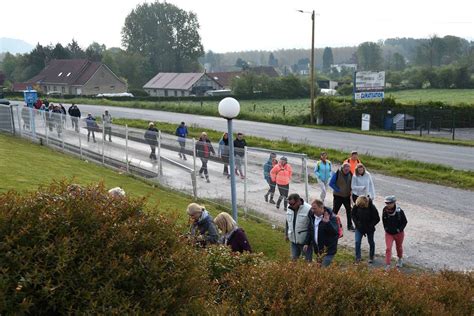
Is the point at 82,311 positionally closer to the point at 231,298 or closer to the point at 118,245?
the point at 118,245

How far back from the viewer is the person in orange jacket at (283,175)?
1285 cm

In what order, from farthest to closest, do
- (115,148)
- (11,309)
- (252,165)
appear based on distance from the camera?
(115,148), (252,165), (11,309)

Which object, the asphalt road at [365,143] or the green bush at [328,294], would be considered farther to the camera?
the asphalt road at [365,143]

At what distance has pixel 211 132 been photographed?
30781 mm

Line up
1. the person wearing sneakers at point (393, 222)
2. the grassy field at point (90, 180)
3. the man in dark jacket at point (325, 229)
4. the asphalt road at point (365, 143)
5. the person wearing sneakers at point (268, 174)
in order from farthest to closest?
the asphalt road at point (365, 143) → the person wearing sneakers at point (268, 174) → the grassy field at point (90, 180) → the person wearing sneakers at point (393, 222) → the man in dark jacket at point (325, 229)

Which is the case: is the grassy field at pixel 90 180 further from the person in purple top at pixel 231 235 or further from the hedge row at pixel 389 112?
the hedge row at pixel 389 112

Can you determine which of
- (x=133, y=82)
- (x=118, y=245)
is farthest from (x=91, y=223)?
(x=133, y=82)

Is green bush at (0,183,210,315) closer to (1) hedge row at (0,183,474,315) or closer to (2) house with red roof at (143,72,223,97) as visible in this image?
(1) hedge row at (0,183,474,315)

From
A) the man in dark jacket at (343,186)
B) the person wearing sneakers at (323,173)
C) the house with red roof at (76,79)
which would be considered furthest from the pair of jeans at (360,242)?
the house with red roof at (76,79)

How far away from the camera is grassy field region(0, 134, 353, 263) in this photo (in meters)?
10.6

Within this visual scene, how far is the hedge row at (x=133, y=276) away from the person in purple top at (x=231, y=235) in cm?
225

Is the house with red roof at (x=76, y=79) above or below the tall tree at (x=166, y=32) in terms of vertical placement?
below

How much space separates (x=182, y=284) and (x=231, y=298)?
0.72m

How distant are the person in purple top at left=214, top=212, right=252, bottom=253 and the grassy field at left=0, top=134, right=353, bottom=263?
5.65ft
